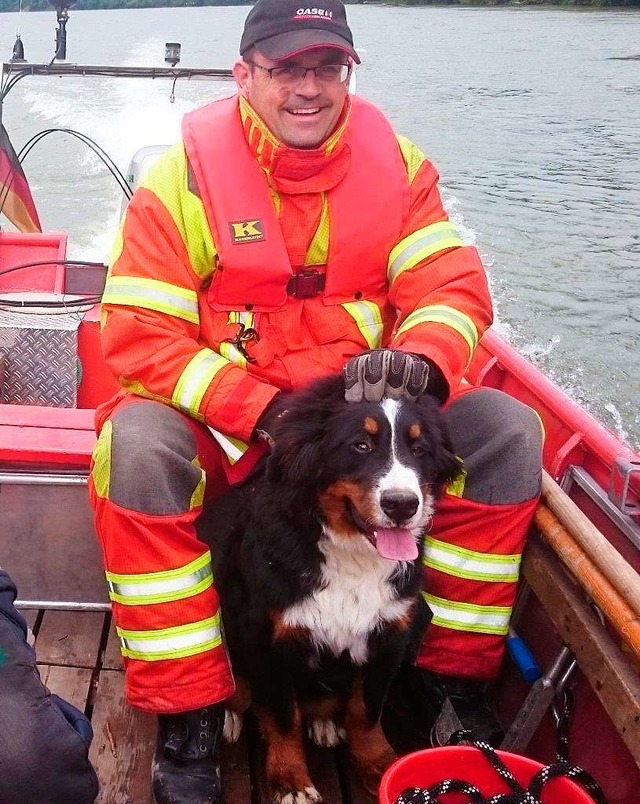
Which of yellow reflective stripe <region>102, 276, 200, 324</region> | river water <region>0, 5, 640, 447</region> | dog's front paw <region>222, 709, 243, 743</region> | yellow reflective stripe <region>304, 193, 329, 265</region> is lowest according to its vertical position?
river water <region>0, 5, 640, 447</region>

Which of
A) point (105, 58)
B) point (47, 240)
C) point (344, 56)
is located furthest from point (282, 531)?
point (105, 58)

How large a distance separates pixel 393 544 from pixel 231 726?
2.74ft

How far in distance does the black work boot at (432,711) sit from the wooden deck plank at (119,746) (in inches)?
27.9

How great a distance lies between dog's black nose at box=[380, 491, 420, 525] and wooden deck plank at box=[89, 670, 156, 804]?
3.40 feet

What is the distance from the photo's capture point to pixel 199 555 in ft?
7.41

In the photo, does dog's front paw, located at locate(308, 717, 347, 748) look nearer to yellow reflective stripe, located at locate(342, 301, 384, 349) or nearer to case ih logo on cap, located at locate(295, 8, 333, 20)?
yellow reflective stripe, located at locate(342, 301, 384, 349)

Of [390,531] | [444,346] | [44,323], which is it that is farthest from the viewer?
[44,323]

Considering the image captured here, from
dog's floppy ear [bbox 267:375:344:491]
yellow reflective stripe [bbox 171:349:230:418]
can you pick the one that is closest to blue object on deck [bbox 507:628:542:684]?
dog's floppy ear [bbox 267:375:344:491]

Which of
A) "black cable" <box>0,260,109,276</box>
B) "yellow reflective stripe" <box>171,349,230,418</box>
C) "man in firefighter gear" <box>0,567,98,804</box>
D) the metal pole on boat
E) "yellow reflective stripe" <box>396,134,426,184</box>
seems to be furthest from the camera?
the metal pole on boat

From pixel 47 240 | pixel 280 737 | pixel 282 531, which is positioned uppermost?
pixel 282 531

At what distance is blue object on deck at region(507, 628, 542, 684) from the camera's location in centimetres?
242

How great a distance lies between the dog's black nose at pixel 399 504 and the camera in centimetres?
192

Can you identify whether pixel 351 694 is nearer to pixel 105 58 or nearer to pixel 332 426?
pixel 332 426

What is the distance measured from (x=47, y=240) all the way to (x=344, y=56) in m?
3.23
